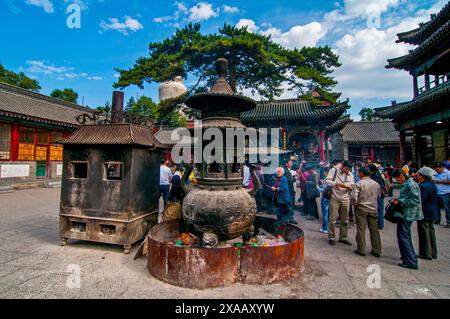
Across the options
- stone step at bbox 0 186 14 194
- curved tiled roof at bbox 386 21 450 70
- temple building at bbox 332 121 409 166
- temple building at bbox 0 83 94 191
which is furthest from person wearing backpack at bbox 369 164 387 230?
temple building at bbox 332 121 409 166

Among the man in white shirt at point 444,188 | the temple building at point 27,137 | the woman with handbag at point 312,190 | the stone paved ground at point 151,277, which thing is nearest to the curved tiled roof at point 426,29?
the man in white shirt at point 444,188

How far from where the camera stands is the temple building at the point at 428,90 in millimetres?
11812

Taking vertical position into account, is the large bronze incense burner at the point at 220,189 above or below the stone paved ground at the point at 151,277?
above

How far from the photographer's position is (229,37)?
983 centimetres

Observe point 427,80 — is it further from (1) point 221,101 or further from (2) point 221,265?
(2) point 221,265

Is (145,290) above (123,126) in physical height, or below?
below

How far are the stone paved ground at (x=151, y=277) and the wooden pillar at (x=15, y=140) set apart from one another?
12610 millimetres

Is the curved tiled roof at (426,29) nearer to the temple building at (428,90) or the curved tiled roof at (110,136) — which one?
the temple building at (428,90)

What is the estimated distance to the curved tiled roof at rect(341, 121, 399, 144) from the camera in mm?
27656

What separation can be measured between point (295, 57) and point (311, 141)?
1126 cm

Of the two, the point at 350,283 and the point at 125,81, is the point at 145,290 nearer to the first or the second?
the point at 350,283

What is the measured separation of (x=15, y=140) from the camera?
15297 mm

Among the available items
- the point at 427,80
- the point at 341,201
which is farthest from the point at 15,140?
the point at 427,80
